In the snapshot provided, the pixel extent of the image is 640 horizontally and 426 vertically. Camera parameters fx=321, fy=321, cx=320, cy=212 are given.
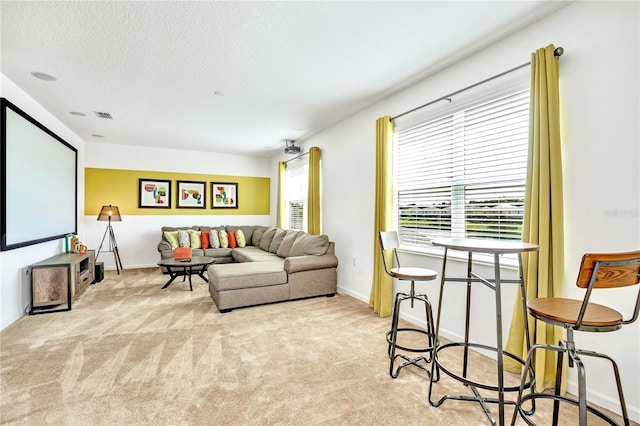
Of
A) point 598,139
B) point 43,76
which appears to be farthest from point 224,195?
point 598,139

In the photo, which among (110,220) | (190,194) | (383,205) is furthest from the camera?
(190,194)

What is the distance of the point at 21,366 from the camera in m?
2.45

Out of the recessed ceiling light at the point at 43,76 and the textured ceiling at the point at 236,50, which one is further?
the recessed ceiling light at the point at 43,76

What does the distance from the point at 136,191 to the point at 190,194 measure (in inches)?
40.9

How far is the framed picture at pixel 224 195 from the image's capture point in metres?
7.36

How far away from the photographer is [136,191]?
663cm

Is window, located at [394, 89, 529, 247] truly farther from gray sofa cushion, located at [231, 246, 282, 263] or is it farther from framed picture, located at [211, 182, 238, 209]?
framed picture, located at [211, 182, 238, 209]

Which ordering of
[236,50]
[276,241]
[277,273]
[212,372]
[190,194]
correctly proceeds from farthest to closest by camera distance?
[190,194]
[276,241]
[277,273]
[236,50]
[212,372]

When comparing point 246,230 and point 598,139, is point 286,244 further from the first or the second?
point 598,139

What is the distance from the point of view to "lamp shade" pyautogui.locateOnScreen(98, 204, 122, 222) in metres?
6.03

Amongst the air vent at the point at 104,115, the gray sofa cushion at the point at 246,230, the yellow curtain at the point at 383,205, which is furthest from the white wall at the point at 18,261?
the yellow curtain at the point at 383,205

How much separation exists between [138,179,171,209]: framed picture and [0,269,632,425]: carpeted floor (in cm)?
339

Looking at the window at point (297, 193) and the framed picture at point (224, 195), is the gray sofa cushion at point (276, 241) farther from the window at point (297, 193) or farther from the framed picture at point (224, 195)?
the framed picture at point (224, 195)

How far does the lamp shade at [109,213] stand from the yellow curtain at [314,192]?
3.76m
